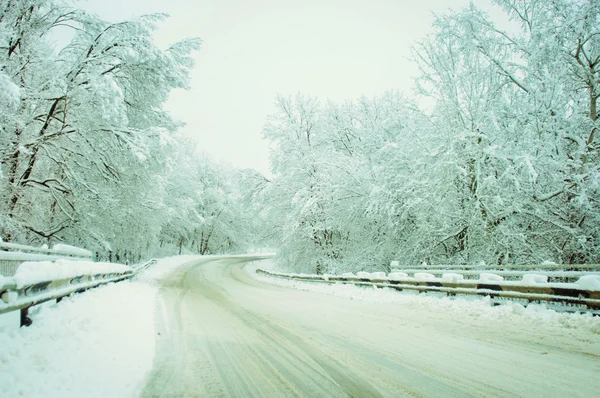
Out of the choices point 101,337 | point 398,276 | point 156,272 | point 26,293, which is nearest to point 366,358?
point 101,337

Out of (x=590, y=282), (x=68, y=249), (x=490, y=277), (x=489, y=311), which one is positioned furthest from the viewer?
(x=68, y=249)

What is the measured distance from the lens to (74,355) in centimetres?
377

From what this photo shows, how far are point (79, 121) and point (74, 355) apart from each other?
1307 centimetres

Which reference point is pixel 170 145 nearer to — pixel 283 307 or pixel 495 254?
pixel 283 307

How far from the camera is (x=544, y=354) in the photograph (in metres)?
4.43

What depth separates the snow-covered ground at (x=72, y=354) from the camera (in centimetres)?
294

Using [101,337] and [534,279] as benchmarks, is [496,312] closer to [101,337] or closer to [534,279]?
[534,279]

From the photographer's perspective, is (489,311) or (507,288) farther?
(507,288)

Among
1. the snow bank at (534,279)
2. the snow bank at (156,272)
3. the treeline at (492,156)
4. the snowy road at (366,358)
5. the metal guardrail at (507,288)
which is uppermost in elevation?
the treeline at (492,156)

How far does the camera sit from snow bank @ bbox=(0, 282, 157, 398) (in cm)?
294

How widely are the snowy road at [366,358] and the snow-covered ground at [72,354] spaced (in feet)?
0.95

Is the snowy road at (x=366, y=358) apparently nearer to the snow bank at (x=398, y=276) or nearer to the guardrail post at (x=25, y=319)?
the guardrail post at (x=25, y=319)

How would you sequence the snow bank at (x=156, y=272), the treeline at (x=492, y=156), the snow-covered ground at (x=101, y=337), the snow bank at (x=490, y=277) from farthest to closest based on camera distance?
the snow bank at (x=156, y=272) → the treeline at (x=492, y=156) → the snow bank at (x=490, y=277) → the snow-covered ground at (x=101, y=337)

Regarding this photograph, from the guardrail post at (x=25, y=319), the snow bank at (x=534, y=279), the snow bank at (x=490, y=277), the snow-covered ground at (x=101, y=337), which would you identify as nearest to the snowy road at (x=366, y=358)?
the snow-covered ground at (x=101, y=337)
